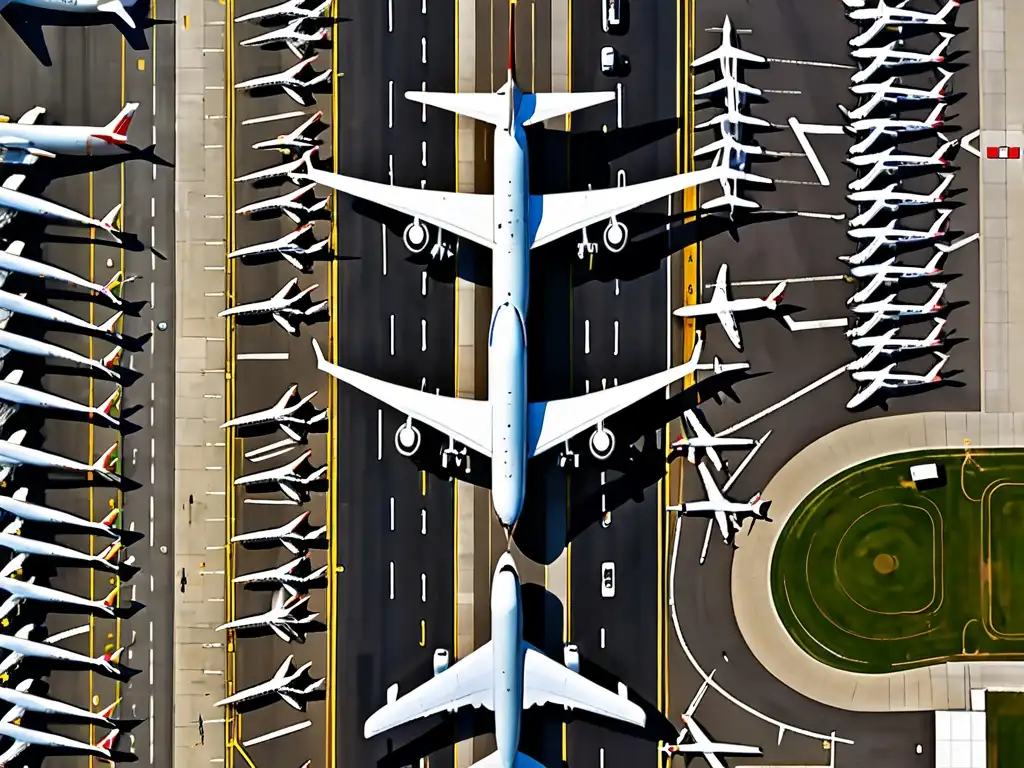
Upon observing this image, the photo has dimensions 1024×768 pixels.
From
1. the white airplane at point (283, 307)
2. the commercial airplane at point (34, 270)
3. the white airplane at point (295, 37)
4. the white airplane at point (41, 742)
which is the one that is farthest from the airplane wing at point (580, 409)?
the white airplane at point (41, 742)

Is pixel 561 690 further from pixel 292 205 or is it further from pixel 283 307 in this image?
pixel 292 205

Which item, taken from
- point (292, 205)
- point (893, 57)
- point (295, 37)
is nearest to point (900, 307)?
point (893, 57)

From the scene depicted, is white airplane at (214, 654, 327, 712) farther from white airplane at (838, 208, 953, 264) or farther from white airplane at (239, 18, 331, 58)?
white airplane at (838, 208, 953, 264)

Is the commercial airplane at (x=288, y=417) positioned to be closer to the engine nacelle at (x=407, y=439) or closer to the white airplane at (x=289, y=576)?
the engine nacelle at (x=407, y=439)

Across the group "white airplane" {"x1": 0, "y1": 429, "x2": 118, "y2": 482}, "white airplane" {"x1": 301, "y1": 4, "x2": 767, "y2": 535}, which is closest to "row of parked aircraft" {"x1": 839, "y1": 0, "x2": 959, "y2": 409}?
"white airplane" {"x1": 301, "y1": 4, "x2": 767, "y2": 535}

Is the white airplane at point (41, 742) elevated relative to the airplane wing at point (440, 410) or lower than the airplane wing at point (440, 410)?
lower

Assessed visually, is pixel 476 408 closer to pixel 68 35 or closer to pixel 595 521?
pixel 595 521
